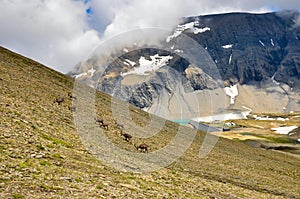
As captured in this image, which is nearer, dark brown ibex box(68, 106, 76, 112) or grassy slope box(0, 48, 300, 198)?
grassy slope box(0, 48, 300, 198)

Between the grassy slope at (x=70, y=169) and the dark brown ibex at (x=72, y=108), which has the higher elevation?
the dark brown ibex at (x=72, y=108)

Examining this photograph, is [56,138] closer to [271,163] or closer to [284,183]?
[284,183]

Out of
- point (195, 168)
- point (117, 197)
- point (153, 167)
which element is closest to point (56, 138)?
point (153, 167)

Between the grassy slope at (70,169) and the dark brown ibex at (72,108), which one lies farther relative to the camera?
the dark brown ibex at (72,108)

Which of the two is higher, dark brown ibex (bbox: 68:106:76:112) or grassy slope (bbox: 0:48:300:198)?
dark brown ibex (bbox: 68:106:76:112)

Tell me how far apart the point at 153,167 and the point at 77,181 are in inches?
561

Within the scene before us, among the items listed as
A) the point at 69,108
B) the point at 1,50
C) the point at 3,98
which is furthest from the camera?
the point at 1,50

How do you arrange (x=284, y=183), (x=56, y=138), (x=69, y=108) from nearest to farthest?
(x=56, y=138) < (x=284, y=183) < (x=69, y=108)

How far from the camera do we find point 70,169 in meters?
23.7

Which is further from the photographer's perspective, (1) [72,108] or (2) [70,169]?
(1) [72,108]

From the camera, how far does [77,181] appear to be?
72.1 ft

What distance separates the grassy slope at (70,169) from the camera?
809 inches

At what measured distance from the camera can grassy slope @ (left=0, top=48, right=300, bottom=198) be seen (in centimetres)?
2055

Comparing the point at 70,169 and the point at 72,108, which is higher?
the point at 72,108
